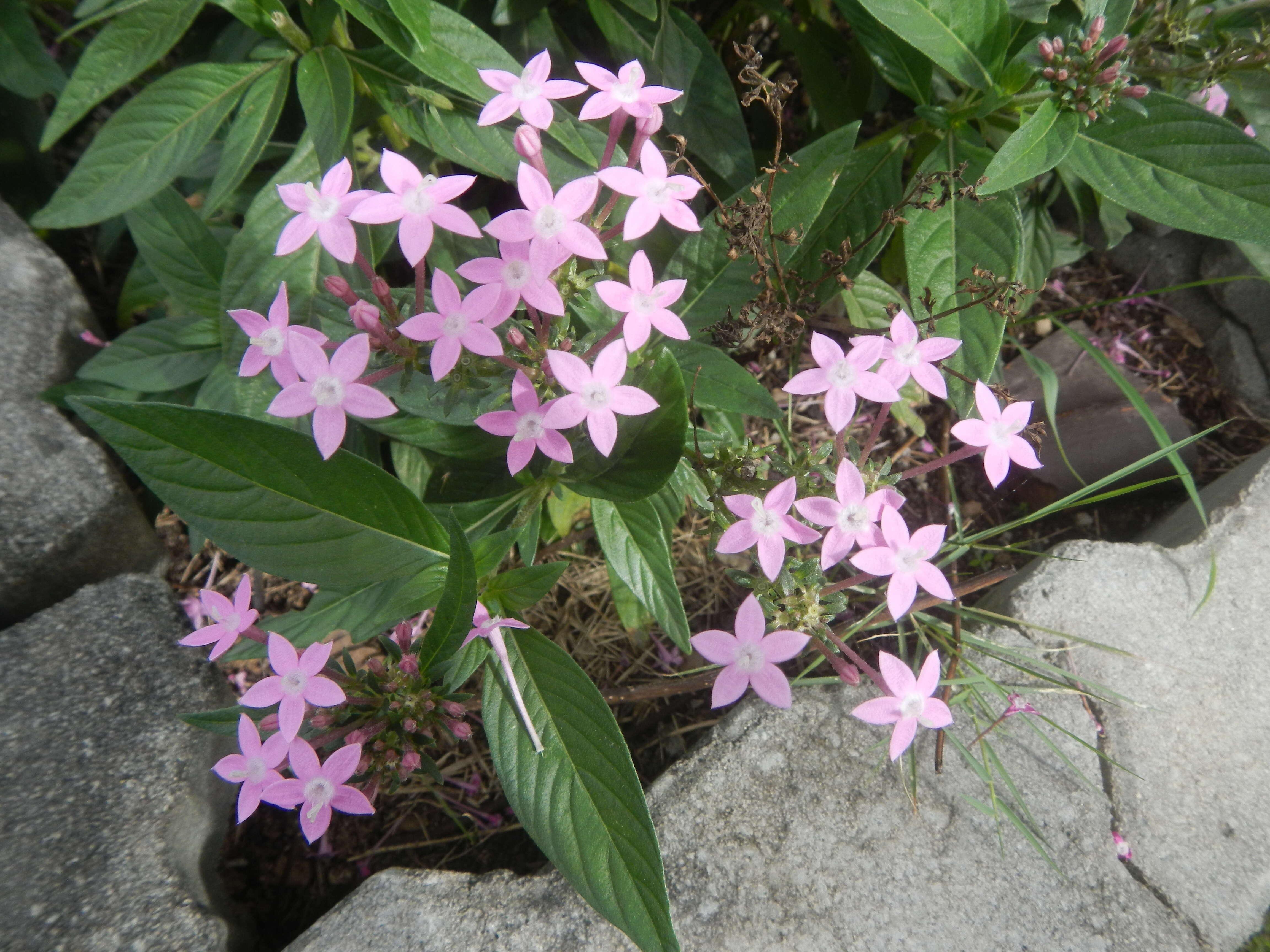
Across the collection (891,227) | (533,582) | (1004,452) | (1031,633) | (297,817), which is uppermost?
(891,227)

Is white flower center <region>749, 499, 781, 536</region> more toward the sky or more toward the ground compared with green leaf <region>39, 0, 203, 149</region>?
more toward the ground

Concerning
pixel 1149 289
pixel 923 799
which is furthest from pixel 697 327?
pixel 1149 289

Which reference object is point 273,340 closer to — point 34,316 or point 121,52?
point 121,52

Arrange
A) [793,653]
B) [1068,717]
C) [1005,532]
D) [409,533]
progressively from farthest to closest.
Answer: [1005,532]
[1068,717]
[409,533]
[793,653]

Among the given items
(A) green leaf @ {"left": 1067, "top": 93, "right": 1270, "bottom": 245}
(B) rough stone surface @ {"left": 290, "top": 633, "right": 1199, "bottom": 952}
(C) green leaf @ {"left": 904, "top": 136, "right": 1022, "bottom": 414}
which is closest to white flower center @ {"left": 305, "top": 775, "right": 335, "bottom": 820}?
(B) rough stone surface @ {"left": 290, "top": 633, "right": 1199, "bottom": 952}

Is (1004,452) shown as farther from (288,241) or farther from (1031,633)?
(288,241)

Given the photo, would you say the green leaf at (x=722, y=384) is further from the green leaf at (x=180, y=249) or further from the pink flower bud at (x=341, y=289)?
the green leaf at (x=180, y=249)

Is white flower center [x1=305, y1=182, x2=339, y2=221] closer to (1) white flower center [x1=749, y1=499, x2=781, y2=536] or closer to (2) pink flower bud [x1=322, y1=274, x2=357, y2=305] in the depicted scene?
(2) pink flower bud [x1=322, y1=274, x2=357, y2=305]
